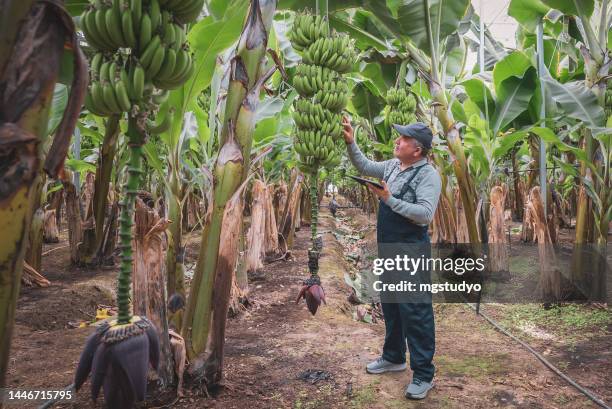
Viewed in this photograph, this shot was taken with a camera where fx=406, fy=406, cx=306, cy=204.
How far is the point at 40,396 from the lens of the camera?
1.85 m

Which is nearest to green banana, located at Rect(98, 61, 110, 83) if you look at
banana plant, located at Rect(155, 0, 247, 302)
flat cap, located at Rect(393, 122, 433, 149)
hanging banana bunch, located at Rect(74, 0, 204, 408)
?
hanging banana bunch, located at Rect(74, 0, 204, 408)

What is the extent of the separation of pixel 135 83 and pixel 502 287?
14.3 feet

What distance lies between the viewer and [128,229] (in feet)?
2.90

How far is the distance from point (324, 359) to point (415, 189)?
1220mm

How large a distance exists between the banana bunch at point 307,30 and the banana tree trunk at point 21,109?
1408 mm

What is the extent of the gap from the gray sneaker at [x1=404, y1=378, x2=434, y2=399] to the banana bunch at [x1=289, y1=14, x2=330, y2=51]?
1.85 meters

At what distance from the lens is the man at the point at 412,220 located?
2135 millimetres

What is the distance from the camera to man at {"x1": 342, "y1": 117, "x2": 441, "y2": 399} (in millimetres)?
2135

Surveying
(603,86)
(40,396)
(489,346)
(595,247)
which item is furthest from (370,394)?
(603,86)

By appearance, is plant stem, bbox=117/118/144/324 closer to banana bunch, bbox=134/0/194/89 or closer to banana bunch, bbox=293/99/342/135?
banana bunch, bbox=134/0/194/89

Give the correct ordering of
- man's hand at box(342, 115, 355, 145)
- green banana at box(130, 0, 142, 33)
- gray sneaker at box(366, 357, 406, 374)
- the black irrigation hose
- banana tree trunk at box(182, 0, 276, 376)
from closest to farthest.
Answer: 1. green banana at box(130, 0, 142, 33)
2. banana tree trunk at box(182, 0, 276, 376)
3. the black irrigation hose
4. man's hand at box(342, 115, 355, 145)
5. gray sneaker at box(366, 357, 406, 374)

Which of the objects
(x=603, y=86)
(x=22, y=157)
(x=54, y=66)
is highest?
(x=603, y=86)

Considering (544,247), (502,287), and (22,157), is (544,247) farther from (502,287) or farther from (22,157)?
(22,157)

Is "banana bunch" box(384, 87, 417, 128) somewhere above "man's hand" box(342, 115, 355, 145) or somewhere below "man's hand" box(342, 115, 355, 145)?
above
